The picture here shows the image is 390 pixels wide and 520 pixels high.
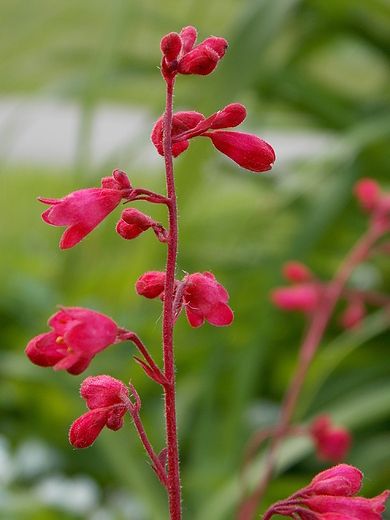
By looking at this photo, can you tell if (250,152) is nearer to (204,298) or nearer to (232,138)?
(232,138)

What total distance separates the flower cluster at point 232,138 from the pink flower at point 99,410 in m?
0.23

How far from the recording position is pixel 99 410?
0.72 meters

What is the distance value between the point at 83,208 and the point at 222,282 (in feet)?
5.99

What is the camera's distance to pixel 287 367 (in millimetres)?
2447

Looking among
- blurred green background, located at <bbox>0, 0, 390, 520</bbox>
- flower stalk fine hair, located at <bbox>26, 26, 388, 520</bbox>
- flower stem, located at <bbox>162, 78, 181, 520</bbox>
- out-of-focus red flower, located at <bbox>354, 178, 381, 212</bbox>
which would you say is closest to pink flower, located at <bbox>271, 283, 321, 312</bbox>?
out-of-focus red flower, located at <bbox>354, 178, 381, 212</bbox>

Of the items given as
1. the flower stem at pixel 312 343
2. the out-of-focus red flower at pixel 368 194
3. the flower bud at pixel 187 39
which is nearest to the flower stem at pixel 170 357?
the flower bud at pixel 187 39

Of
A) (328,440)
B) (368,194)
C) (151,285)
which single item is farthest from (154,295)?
(368,194)

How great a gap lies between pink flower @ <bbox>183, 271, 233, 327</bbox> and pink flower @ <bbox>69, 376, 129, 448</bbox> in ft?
0.35

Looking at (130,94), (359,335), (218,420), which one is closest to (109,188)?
(359,335)

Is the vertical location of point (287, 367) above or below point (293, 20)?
below

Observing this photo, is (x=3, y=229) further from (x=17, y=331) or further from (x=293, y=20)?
(x=293, y=20)

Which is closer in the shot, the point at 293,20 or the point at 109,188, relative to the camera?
the point at 109,188

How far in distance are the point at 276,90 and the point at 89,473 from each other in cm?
153

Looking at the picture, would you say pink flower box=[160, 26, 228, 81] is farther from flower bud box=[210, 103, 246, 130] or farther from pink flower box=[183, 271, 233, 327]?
pink flower box=[183, 271, 233, 327]
